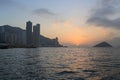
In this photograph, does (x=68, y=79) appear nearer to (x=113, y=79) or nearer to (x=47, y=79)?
(x=47, y=79)

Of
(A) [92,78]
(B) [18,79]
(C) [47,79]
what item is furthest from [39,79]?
(A) [92,78]

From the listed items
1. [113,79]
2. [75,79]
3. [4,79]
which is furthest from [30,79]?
[113,79]

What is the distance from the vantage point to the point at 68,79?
3120 cm

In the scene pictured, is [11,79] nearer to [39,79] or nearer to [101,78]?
[39,79]

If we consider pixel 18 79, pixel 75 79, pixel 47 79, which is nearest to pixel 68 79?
pixel 75 79

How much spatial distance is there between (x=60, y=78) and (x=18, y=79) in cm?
630

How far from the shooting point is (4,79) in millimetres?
30500

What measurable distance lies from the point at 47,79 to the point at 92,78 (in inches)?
275

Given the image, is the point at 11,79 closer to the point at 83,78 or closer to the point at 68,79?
the point at 68,79

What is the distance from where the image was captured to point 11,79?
30422mm

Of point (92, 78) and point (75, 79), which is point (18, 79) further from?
point (92, 78)

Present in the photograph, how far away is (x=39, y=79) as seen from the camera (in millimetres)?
30953

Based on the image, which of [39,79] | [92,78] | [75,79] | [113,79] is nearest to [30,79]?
[39,79]

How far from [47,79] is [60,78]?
220cm
